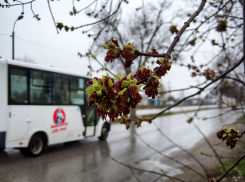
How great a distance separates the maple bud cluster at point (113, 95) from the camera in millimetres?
949

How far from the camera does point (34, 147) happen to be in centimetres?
643

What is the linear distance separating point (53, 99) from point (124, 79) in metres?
6.55

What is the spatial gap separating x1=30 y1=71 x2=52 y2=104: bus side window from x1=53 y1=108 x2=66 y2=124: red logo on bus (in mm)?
444

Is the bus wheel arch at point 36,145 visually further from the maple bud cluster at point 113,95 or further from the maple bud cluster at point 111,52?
the maple bud cluster at point 113,95

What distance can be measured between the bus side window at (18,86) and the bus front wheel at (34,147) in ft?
3.87

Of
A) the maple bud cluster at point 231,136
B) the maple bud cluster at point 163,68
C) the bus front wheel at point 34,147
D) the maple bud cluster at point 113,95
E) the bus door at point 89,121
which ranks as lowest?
the bus front wheel at point 34,147

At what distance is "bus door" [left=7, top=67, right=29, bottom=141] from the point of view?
5.59 metres

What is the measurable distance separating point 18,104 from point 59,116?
1647mm

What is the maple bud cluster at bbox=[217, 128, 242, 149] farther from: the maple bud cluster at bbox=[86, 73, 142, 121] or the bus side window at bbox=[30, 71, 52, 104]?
the bus side window at bbox=[30, 71, 52, 104]

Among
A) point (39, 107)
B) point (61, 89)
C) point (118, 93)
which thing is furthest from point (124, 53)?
point (61, 89)

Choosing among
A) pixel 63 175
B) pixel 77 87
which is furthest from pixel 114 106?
pixel 77 87

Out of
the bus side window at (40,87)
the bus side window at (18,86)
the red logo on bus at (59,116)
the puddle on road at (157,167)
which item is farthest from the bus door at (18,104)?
the puddle on road at (157,167)

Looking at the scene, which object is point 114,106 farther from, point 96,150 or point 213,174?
point 96,150

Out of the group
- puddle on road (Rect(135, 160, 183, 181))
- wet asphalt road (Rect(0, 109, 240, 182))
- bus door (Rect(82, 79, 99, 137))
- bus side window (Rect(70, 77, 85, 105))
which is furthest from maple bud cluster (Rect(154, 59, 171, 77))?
bus door (Rect(82, 79, 99, 137))
